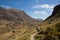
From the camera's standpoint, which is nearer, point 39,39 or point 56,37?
point 56,37

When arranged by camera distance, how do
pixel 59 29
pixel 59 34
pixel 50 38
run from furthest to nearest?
pixel 59 29 → pixel 59 34 → pixel 50 38

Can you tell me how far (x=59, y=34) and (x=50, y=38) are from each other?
25.7 ft

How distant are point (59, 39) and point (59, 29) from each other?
52.1 feet

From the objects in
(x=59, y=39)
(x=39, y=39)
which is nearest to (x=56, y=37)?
(x=59, y=39)

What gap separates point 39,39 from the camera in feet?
268

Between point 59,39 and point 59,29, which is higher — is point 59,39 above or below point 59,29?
below

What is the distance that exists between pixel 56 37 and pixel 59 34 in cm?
488

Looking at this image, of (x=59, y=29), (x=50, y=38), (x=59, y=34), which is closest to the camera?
(x=50, y=38)

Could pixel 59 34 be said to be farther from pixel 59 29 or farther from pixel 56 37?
pixel 59 29

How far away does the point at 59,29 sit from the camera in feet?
292

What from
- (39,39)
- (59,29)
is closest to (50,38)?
(39,39)

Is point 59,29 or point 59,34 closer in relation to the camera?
point 59,34

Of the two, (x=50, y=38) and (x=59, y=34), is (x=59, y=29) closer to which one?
(x=59, y=34)

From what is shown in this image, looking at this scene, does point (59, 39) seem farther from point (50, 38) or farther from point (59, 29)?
point (59, 29)
